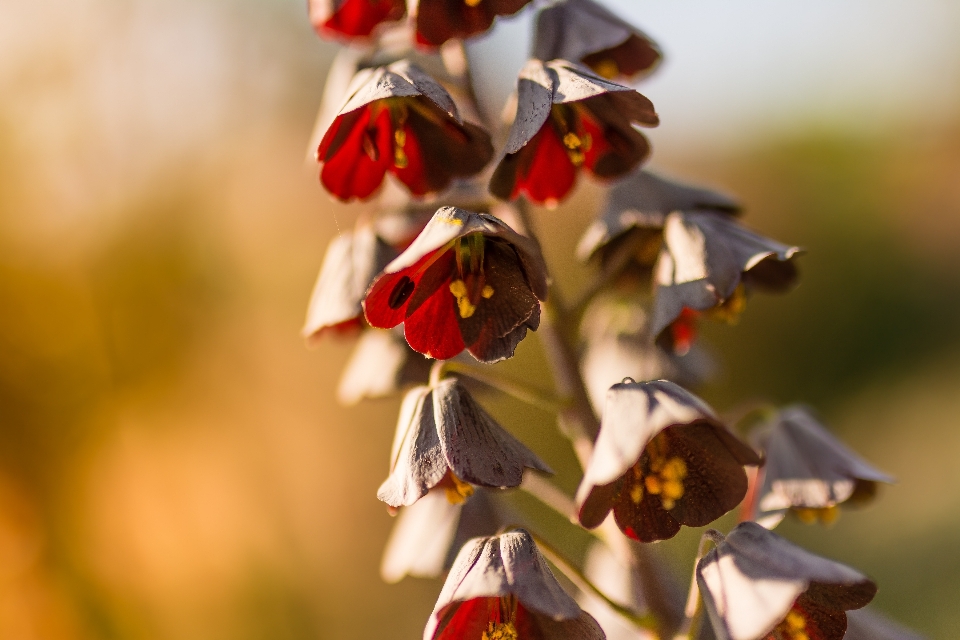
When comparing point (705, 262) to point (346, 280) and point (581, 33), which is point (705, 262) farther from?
point (346, 280)

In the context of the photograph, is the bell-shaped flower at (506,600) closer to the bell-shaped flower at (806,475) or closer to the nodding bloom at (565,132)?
the bell-shaped flower at (806,475)

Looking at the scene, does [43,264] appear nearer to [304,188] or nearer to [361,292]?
[304,188]

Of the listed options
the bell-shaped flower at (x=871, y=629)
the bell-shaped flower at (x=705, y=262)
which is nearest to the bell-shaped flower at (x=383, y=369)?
the bell-shaped flower at (x=705, y=262)

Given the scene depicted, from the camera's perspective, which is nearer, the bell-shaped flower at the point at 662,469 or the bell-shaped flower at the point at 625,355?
the bell-shaped flower at the point at 662,469

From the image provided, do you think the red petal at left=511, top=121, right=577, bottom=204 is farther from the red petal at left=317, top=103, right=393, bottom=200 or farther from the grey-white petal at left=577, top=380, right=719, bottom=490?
the grey-white petal at left=577, top=380, right=719, bottom=490

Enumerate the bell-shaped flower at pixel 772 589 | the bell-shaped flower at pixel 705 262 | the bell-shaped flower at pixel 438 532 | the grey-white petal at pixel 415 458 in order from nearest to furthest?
the bell-shaped flower at pixel 772 589
the grey-white petal at pixel 415 458
the bell-shaped flower at pixel 705 262
the bell-shaped flower at pixel 438 532

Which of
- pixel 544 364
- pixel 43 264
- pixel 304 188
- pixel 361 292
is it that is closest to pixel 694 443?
pixel 361 292

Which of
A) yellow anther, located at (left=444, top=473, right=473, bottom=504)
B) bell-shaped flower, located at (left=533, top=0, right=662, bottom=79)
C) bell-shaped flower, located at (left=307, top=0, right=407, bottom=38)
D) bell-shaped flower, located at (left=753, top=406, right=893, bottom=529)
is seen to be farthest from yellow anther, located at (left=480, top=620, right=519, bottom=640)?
bell-shaped flower, located at (left=307, top=0, right=407, bottom=38)

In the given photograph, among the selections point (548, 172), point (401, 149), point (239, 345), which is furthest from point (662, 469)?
point (239, 345)
